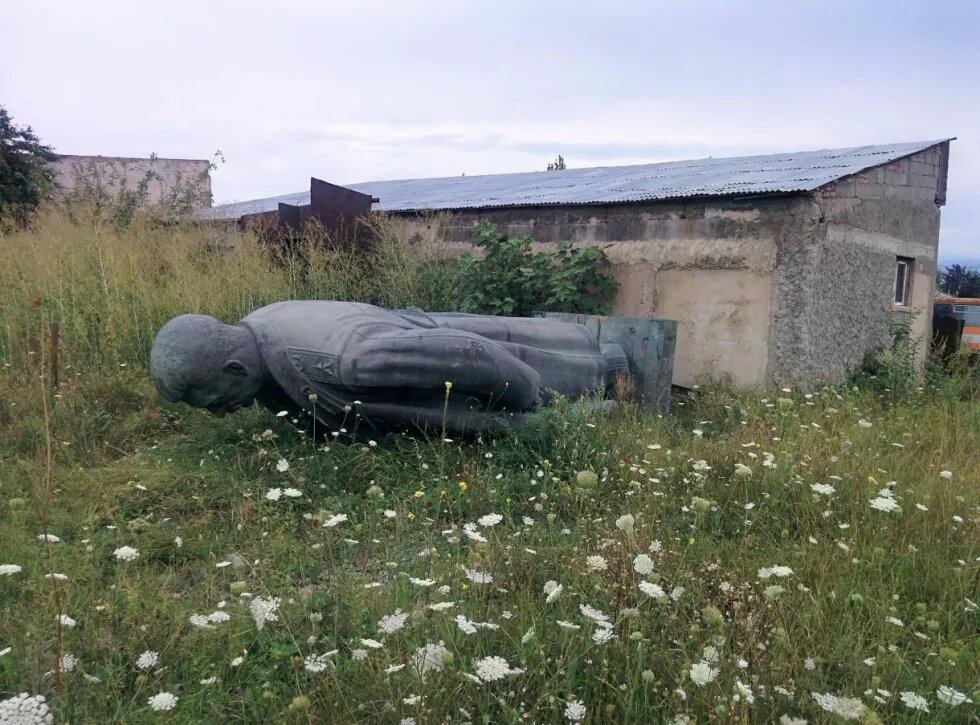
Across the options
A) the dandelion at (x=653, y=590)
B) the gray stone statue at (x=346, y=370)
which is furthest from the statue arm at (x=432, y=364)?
the dandelion at (x=653, y=590)

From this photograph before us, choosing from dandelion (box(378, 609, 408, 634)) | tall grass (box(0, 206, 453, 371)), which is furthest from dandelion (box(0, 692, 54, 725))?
tall grass (box(0, 206, 453, 371))

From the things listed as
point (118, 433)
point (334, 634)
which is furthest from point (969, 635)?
point (118, 433)

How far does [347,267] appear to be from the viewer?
6809 millimetres

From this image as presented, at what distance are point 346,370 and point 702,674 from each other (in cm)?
219

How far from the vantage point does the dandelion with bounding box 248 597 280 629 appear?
1.87m

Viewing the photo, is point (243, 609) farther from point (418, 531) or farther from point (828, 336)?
point (828, 336)

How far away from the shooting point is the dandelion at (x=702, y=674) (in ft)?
4.94

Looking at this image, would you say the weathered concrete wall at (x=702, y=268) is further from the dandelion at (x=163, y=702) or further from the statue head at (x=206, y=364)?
the dandelion at (x=163, y=702)

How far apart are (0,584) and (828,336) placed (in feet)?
19.4

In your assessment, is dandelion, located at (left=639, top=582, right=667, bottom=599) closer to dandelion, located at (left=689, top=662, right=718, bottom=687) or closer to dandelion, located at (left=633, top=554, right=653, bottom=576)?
dandelion, located at (left=633, top=554, right=653, bottom=576)

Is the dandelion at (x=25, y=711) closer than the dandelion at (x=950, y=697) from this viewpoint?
Yes

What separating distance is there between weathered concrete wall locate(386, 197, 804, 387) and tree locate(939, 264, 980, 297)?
50.7 ft

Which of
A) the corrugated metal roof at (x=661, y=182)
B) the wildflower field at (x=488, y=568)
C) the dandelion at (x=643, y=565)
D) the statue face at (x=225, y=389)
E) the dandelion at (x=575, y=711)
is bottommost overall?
the wildflower field at (x=488, y=568)

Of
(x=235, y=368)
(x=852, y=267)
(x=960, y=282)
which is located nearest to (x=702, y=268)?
(x=852, y=267)
